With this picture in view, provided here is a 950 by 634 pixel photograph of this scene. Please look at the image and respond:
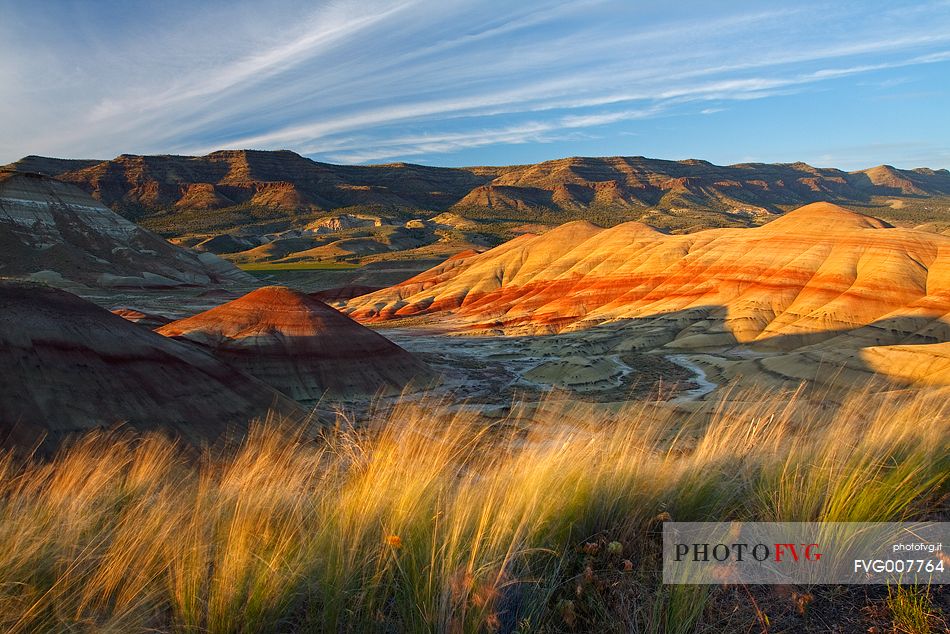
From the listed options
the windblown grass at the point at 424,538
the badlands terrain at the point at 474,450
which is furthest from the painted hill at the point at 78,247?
the windblown grass at the point at 424,538

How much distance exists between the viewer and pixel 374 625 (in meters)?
2.79

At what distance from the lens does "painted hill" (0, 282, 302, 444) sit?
14445 mm

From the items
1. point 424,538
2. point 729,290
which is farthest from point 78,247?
point 424,538

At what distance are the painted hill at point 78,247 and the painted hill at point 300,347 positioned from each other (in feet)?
217

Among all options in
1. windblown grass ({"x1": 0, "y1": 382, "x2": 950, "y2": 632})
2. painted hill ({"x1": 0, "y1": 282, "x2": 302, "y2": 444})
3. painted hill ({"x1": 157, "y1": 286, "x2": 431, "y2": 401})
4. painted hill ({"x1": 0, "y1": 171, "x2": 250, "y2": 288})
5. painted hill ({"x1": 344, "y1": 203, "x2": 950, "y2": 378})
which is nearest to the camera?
windblown grass ({"x1": 0, "y1": 382, "x2": 950, "y2": 632})

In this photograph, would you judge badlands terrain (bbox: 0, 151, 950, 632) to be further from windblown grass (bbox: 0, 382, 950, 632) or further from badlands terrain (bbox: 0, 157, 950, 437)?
badlands terrain (bbox: 0, 157, 950, 437)

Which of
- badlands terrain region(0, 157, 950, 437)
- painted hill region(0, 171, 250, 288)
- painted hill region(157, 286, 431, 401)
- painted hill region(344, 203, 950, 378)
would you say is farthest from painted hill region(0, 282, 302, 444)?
painted hill region(0, 171, 250, 288)

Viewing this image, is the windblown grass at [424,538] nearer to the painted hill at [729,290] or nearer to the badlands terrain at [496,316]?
the badlands terrain at [496,316]

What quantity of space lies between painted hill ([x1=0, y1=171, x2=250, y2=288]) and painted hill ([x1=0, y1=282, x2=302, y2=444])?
269ft

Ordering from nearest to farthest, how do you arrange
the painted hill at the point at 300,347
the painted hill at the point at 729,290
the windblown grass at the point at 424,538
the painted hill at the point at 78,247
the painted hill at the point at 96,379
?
the windblown grass at the point at 424,538 < the painted hill at the point at 96,379 < the painted hill at the point at 300,347 < the painted hill at the point at 729,290 < the painted hill at the point at 78,247

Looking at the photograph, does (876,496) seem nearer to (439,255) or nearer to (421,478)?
(421,478)

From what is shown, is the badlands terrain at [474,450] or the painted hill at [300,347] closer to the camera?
the badlands terrain at [474,450]

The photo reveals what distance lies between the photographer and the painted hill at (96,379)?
1445cm

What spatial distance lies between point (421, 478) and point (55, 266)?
348 ft
